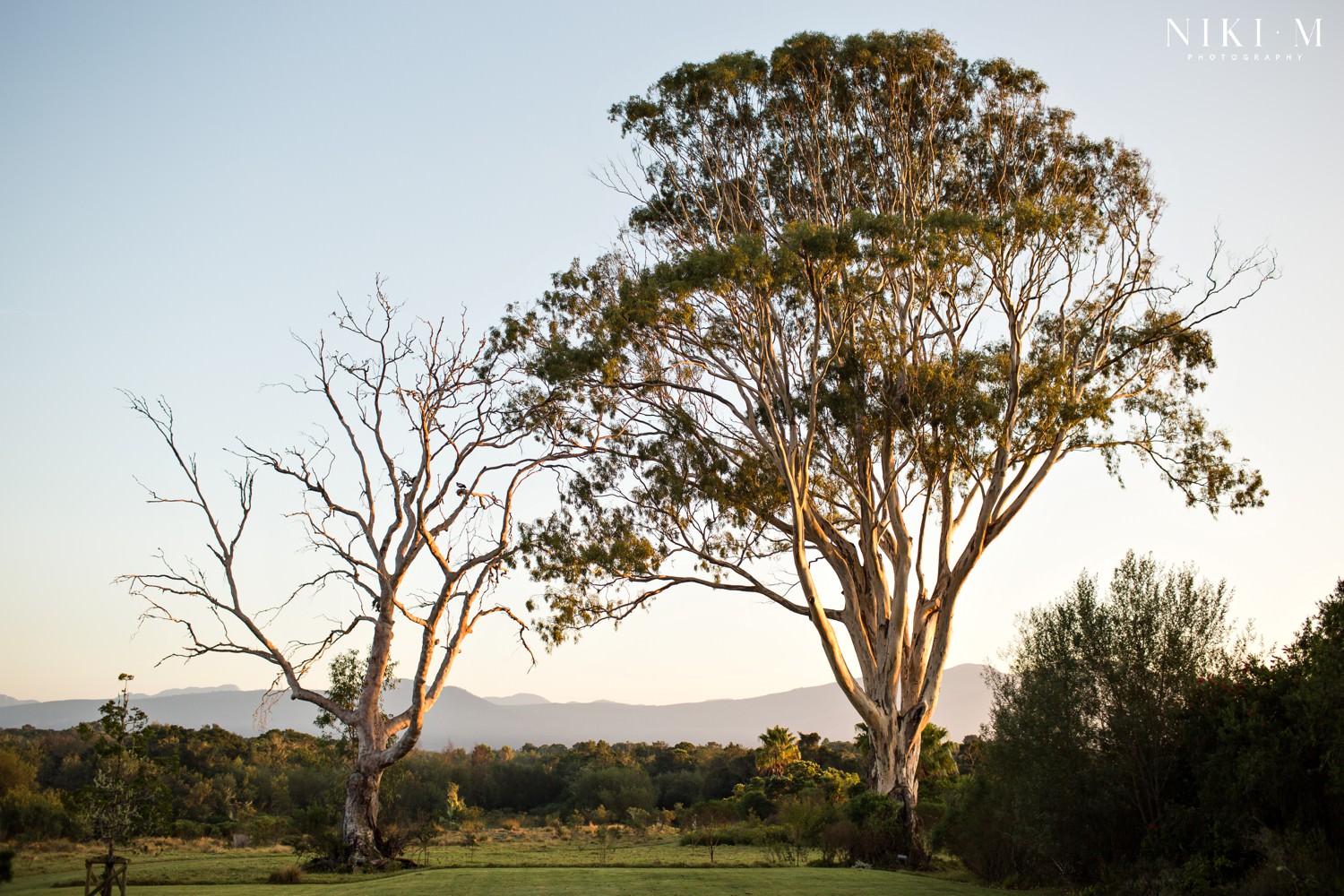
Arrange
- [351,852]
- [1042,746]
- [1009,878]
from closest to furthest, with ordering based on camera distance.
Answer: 1. [1042,746]
2. [1009,878]
3. [351,852]

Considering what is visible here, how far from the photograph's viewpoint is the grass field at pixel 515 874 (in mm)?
14547

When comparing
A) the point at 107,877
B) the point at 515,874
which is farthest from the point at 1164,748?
the point at 107,877

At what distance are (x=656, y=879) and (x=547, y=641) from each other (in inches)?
267

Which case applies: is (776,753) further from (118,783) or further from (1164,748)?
(118,783)

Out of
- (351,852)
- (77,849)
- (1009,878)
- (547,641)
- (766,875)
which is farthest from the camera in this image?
(77,849)

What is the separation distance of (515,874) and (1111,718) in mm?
9974

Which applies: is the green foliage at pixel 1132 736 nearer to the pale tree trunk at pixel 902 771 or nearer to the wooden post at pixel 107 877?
the pale tree trunk at pixel 902 771

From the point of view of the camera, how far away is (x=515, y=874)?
55.4ft

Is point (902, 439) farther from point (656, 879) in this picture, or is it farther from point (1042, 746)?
point (656, 879)

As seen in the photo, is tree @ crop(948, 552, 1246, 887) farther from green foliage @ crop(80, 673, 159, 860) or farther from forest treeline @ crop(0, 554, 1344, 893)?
green foliage @ crop(80, 673, 159, 860)

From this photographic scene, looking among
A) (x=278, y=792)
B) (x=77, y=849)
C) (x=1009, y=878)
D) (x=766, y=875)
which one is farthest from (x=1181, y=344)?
(x=278, y=792)

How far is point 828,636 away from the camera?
744 inches

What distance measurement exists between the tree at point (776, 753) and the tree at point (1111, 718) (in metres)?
24.8

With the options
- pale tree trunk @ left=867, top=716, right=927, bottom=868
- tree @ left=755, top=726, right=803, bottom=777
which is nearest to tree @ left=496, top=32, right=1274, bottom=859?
pale tree trunk @ left=867, top=716, right=927, bottom=868
